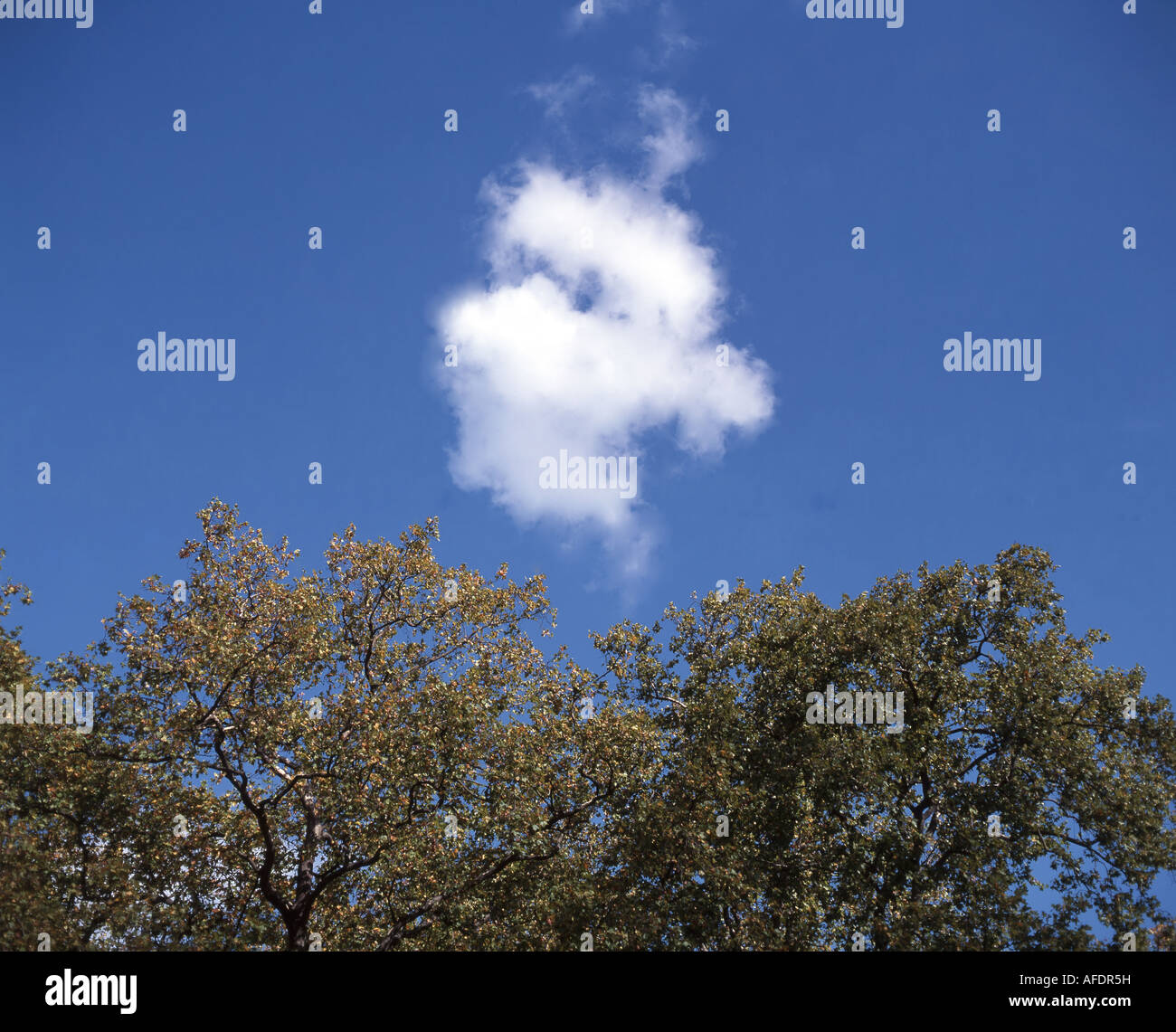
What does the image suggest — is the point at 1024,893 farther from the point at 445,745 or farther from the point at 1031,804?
the point at 445,745

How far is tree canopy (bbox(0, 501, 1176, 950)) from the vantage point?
79.1 ft

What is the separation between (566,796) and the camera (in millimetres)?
25938

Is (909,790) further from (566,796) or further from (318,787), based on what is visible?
(318,787)

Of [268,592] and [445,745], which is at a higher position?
[268,592]

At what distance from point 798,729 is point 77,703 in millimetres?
21045

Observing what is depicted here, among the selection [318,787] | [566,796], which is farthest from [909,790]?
[318,787]

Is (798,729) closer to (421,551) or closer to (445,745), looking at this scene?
(445,745)

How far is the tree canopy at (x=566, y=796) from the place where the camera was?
24109mm
